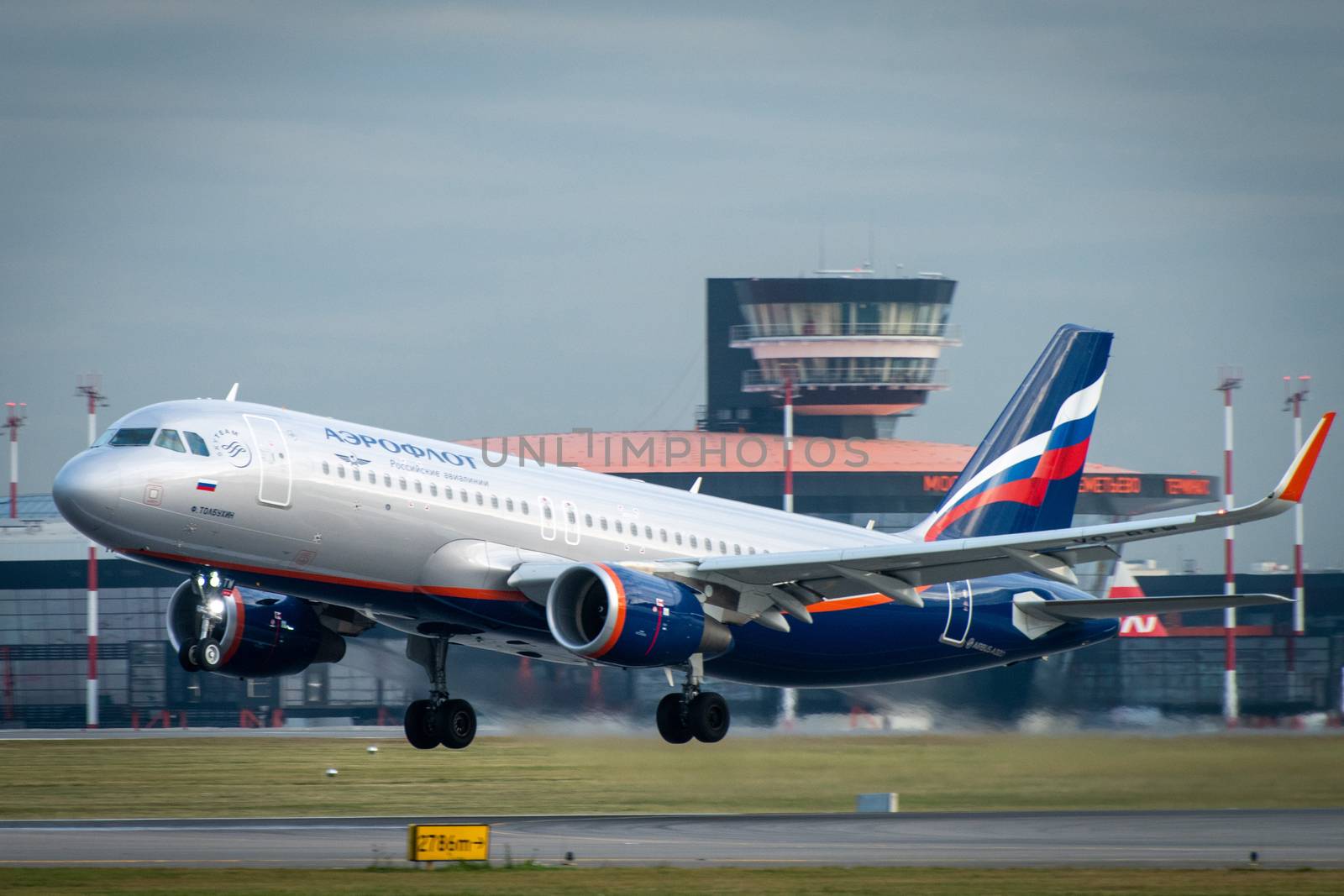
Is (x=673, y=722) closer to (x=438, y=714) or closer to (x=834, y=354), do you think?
(x=438, y=714)

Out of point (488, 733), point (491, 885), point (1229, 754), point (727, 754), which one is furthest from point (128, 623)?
point (491, 885)

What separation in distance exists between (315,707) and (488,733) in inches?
841

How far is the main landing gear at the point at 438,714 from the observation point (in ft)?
117

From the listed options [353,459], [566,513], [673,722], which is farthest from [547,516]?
[673,722]

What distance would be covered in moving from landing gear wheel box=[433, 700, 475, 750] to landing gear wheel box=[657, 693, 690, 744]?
12.9 feet

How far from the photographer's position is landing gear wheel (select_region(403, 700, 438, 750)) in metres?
35.7

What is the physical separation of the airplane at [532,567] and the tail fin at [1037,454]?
7.29 feet

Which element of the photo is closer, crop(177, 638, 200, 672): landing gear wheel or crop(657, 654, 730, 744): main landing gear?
crop(177, 638, 200, 672): landing gear wheel

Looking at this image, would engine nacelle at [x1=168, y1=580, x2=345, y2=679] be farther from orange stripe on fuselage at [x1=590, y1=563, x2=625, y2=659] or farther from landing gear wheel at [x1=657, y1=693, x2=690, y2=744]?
orange stripe on fuselage at [x1=590, y1=563, x2=625, y2=659]

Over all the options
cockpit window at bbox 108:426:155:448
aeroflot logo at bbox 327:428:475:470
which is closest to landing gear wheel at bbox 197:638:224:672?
cockpit window at bbox 108:426:155:448

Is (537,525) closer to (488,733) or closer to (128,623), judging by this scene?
(488,733)

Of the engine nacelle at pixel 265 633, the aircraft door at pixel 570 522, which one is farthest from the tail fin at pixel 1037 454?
the engine nacelle at pixel 265 633

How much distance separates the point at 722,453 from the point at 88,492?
73159 millimetres

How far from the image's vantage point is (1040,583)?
39000 millimetres
